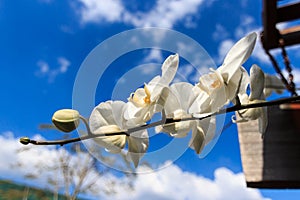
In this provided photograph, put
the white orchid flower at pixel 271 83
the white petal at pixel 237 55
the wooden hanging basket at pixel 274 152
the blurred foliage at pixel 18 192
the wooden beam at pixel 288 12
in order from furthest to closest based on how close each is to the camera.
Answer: the blurred foliage at pixel 18 192 < the wooden hanging basket at pixel 274 152 < the wooden beam at pixel 288 12 < the white orchid flower at pixel 271 83 < the white petal at pixel 237 55

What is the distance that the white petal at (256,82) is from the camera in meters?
0.21

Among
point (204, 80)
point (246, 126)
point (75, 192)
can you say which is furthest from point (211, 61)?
point (75, 192)

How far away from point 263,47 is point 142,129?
1.31ft

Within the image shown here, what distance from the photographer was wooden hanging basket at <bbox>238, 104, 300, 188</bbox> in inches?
27.3

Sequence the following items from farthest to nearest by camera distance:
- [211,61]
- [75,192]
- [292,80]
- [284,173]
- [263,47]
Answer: [75,192] < [284,173] < [263,47] < [292,80] < [211,61]

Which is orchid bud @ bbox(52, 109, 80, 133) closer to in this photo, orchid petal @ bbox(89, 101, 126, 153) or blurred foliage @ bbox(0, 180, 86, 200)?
orchid petal @ bbox(89, 101, 126, 153)

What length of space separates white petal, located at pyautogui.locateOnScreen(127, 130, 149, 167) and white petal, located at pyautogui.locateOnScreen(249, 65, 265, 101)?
0.24 feet

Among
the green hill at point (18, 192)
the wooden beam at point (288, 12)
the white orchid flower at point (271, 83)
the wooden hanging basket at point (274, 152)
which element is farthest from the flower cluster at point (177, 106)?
the green hill at point (18, 192)

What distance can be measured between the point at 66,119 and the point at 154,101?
0.06 metres

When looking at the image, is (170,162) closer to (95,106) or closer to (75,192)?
(95,106)

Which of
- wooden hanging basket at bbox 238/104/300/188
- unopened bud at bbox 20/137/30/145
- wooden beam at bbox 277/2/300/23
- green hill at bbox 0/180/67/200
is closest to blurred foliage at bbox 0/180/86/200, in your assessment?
green hill at bbox 0/180/67/200

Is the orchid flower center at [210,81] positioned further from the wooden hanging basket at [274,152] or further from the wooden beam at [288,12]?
the wooden hanging basket at [274,152]

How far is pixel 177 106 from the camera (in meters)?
0.20

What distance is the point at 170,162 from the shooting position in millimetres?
199
